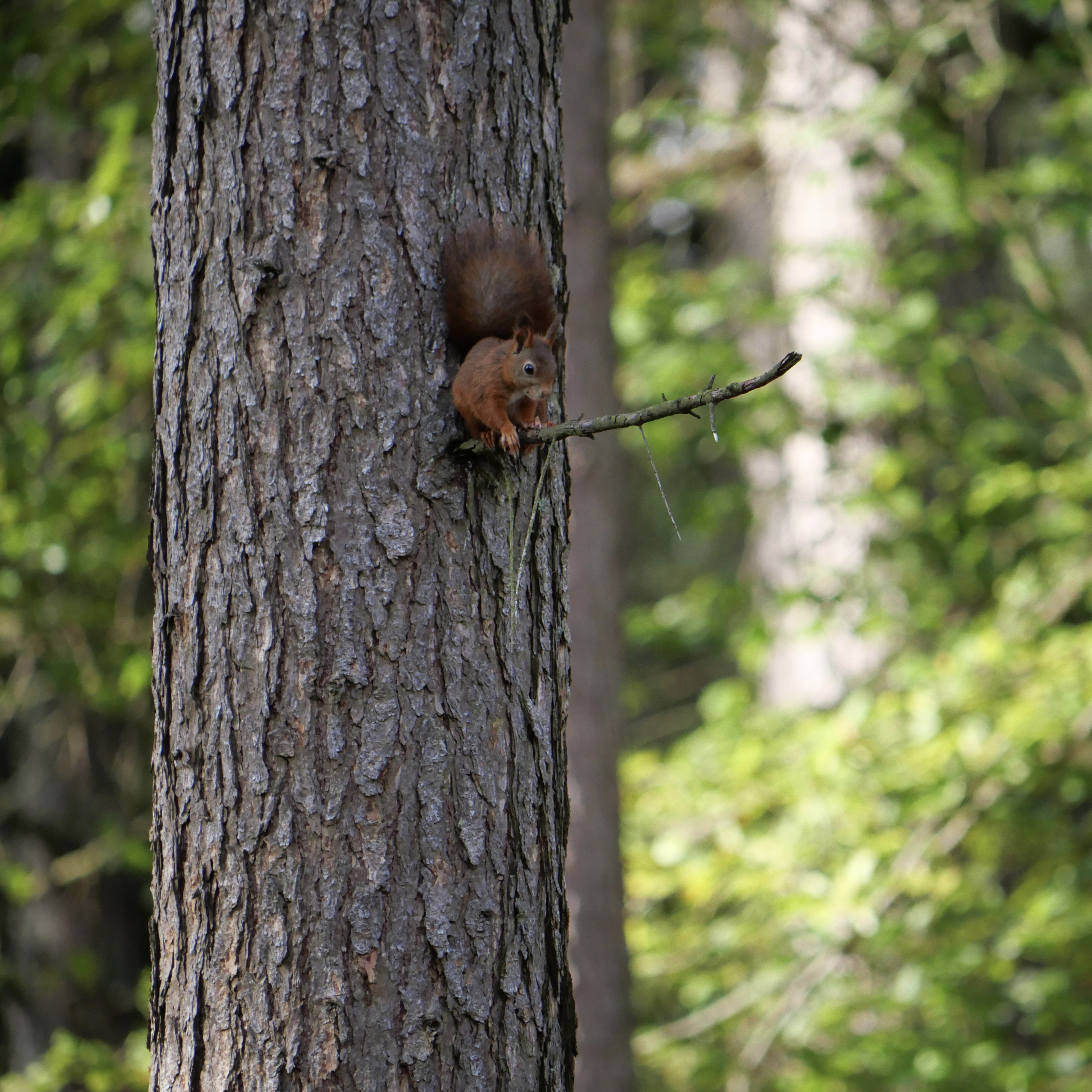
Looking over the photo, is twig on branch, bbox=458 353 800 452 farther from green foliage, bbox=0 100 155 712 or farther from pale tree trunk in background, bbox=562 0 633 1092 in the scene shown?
green foliage, bbox=0 100 155 712

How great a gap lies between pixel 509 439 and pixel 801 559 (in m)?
3.74

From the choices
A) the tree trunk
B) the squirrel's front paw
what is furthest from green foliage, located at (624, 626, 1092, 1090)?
the squirrel's front paw

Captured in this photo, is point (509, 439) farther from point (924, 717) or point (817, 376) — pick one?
point (817, 376)

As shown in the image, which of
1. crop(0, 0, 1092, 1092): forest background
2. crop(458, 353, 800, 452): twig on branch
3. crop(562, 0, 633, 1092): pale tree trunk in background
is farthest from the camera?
crop(0, 0, 1092, 1092): forest background

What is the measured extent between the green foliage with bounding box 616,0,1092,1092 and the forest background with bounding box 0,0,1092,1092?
2 cm

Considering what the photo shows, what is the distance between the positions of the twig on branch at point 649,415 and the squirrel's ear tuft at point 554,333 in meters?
0.14

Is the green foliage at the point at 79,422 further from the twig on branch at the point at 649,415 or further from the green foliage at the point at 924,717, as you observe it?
the twig on branch at the point at 649,415

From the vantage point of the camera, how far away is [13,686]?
15.9 feet

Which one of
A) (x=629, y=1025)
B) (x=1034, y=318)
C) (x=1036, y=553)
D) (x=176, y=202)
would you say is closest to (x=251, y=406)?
(x=176, y=202)

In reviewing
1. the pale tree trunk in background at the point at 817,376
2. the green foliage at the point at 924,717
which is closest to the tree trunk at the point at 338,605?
the green foliage at the point at 924,717

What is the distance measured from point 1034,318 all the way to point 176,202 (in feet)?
12.4

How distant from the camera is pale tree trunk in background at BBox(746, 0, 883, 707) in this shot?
4.48 meters

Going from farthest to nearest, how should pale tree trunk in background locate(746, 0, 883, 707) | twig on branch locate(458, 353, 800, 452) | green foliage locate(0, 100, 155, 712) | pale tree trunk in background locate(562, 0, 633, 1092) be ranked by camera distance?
1. pale tree trunk in background locate(746, 0, 883, 707)
2. green foliage locate(0, 100, 155, 712)
3. pale tree trunk in background locate(562, 0, 633, 1092)
4. twig on branch locate(458, 353, 800, 452)

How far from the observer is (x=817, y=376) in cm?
453
